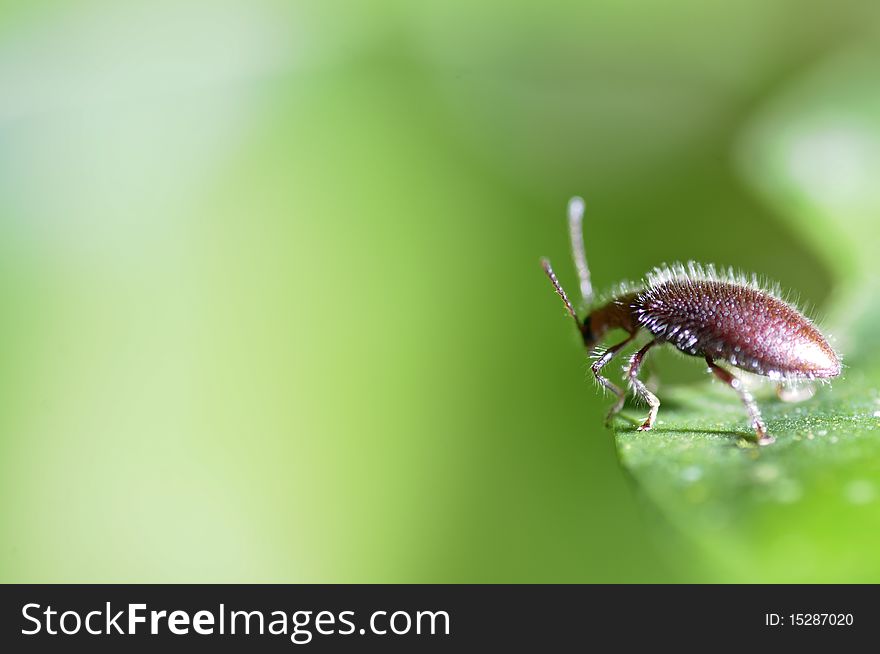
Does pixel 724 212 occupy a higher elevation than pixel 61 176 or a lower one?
lower

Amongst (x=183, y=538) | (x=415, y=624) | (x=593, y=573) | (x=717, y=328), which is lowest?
(x=415, y=624)

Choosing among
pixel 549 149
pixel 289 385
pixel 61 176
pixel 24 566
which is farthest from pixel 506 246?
pixel 24 566

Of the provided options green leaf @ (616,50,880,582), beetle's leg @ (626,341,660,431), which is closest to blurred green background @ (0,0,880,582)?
green leaf @ (616,50,880,582)

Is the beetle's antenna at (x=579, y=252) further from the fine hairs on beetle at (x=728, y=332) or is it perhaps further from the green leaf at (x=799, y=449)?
the green leaf at (x=799, y=449)

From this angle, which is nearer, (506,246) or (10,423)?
(10,423)

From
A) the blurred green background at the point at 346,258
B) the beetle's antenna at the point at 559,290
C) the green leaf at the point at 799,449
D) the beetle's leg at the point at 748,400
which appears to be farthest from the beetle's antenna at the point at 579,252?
the beetle's leg at the point at 748,400

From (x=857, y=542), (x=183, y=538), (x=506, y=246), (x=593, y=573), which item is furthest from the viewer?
(x=506, y=246)

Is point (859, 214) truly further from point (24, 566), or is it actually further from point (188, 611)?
point (24, 566)
